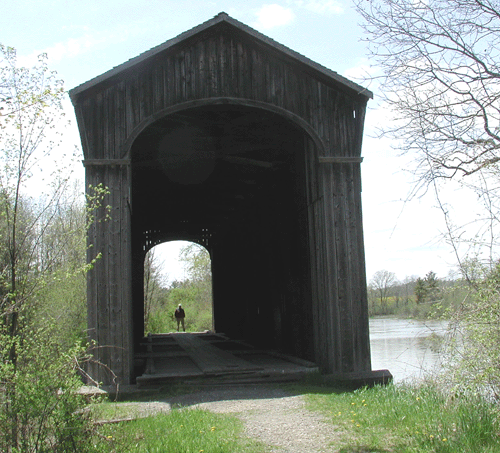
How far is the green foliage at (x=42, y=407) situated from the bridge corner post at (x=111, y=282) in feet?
10.5

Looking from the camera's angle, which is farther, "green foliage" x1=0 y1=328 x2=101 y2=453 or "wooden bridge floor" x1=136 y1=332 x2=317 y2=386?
"wooden bridge floor" x1=136 y1=332 x2=317 y2=386

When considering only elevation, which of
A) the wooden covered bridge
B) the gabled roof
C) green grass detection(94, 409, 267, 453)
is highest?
the gabled roof

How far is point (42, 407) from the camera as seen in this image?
4164mm

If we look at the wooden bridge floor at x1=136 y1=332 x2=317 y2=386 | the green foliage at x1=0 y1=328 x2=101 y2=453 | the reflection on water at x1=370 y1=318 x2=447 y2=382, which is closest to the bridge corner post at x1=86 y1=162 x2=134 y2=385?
the wooden bridge floor at x1=136 y1=332 x2=317 y2=386

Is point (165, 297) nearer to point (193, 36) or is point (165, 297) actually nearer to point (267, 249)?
point (267, 249)

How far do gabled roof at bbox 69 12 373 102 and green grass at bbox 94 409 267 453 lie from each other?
4.76 metres

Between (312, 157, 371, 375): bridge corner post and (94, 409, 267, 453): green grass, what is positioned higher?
(312, 157, 371, 375): bridge corner post

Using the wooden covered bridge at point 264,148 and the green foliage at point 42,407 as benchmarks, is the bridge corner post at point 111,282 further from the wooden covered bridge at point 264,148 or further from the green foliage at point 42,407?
the green foliage at point 42,407

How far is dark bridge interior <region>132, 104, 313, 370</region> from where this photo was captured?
400 inches

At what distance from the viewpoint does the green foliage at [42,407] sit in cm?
412

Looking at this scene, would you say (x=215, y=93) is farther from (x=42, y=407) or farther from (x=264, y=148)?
(x=42, y=407)

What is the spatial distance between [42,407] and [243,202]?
1064 centimetres

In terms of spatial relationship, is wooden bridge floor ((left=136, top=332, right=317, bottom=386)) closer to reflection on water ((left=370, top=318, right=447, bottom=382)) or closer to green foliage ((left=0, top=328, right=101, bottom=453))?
reflection on water ((left=370, top=318, right=447, bottom=382))

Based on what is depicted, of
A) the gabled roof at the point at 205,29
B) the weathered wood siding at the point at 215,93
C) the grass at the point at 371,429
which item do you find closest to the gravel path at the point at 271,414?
the grass at the point at 371,429
